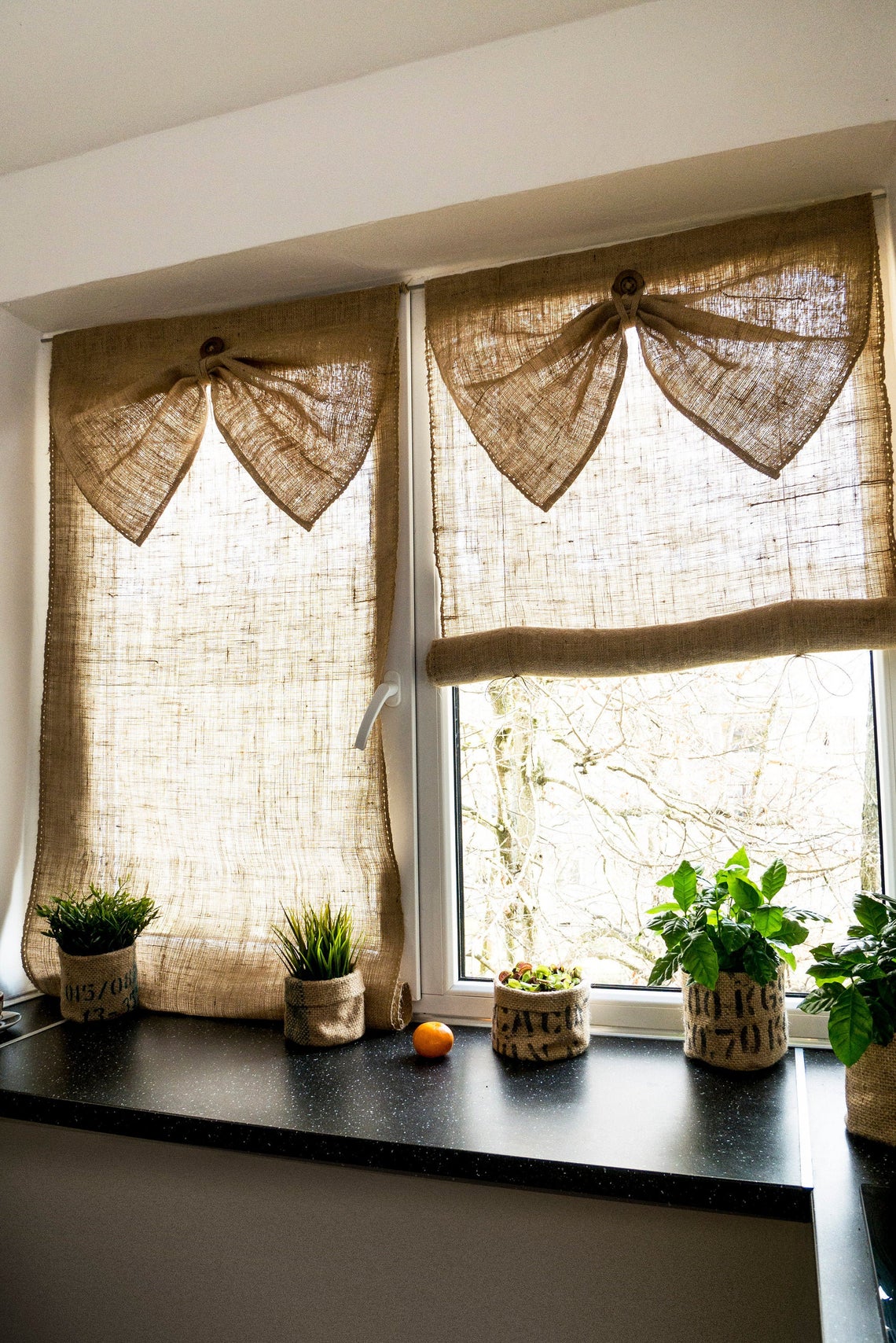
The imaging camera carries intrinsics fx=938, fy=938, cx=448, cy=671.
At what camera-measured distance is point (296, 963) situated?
1.50m

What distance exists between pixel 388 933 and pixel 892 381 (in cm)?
117

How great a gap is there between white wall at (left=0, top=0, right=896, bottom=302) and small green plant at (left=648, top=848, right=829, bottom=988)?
1022 mm

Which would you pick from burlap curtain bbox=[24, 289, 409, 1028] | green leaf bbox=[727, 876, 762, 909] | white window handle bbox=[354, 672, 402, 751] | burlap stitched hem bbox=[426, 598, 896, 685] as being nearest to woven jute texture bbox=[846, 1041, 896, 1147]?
green leaf bbox=[727, 876, 762, 909]

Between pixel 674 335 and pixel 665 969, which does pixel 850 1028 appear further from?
pixel 674 335

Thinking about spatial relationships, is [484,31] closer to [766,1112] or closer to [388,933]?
[388,933]

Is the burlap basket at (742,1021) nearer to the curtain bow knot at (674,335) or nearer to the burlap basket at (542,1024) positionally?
the burlap basket at (542,1024)

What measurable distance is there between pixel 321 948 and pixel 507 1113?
1.32 feet

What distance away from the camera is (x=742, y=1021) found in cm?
130

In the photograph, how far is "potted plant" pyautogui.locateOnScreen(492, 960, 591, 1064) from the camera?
1.38m

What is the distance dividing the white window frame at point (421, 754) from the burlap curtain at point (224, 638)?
0.16 ft

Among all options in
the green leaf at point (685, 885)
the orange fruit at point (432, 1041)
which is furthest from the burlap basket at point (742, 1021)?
the orange fruit at point (432, 1041)

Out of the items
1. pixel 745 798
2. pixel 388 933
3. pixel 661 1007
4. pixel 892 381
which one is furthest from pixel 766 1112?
pixel 892 381

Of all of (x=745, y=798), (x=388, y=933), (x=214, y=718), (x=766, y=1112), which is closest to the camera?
(x=766, y=1112)

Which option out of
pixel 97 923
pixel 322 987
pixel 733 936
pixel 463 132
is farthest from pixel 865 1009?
pixel 463 132
